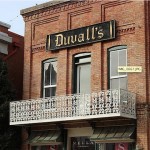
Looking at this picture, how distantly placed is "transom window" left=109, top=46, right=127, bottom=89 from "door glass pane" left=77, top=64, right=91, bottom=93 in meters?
1.36

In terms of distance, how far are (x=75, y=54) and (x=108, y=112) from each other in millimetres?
4554

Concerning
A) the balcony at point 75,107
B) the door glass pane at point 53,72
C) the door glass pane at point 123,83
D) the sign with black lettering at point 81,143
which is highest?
the door glass pane at point 53,72

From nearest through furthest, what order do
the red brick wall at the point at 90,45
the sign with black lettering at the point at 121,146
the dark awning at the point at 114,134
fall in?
the dark awning at the point at 114,134 → the sign with black lettering at the point at 121,146 → the red brick wall at the point at 90,45

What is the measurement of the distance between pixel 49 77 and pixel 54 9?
12.0 ft

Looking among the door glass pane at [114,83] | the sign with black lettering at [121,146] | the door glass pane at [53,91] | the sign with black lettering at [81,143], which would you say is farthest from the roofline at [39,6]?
the sign with black lettering at [121,146]

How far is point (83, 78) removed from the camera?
864 inches

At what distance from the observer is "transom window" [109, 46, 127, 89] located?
2027cm

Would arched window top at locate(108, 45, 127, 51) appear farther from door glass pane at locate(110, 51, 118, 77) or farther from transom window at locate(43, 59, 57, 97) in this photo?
transom window at locate(43, 59, 57, 97)

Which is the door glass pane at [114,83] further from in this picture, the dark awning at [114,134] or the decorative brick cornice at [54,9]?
the decorative brick cornice at [54,9]

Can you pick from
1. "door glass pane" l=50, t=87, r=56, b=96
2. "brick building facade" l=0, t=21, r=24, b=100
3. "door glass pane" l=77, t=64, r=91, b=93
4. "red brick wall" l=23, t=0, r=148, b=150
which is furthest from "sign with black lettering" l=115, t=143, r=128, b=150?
"brick building facade" l=0, t=21, r=24, b=100

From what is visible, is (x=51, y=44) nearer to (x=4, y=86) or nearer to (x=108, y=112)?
(x=4, y=86)

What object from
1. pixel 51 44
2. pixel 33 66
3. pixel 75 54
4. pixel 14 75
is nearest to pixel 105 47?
pixel 75 54

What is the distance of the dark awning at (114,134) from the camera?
18.9 meters

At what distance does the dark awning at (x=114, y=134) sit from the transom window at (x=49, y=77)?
3.90m
